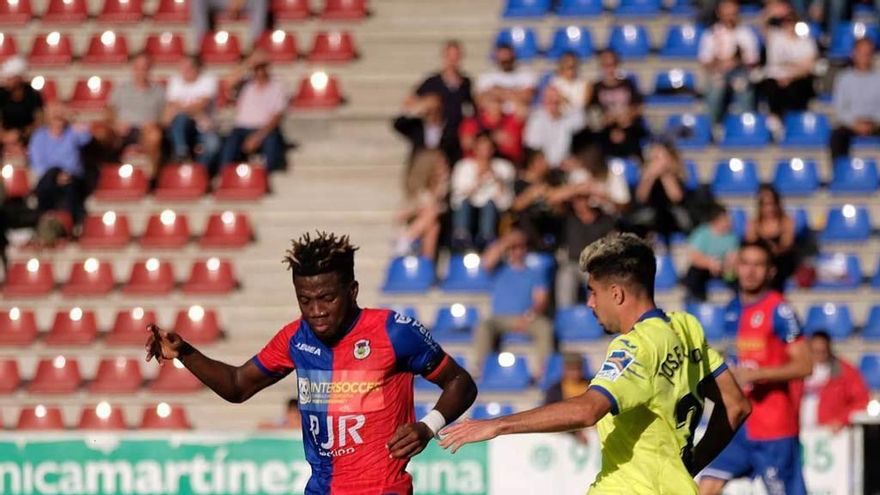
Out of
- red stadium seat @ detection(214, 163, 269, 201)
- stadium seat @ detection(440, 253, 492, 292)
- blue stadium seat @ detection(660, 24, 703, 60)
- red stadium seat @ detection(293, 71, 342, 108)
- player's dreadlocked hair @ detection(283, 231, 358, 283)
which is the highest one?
blue stadium seat @ detection(660, 24, 703, 60)

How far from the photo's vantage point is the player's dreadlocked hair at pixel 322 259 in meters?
7.05

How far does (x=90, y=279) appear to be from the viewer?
56.9 ft

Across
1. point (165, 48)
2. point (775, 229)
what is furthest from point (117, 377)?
point (775, 229)

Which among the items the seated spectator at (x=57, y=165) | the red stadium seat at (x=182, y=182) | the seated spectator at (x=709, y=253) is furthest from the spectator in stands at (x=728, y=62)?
the seated spectator at (x=57, y=165)

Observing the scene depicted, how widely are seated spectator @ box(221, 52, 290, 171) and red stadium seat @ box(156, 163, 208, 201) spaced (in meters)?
0.31

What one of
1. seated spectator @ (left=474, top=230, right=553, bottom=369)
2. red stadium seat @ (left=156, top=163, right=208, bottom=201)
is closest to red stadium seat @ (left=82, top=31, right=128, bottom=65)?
red stadium seat @ (left=156, top=163, right=208, bottom=201)

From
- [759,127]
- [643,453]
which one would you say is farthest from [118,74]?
[643,453]

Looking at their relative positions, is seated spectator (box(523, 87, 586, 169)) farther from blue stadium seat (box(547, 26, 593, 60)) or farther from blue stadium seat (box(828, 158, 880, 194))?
blue stadium seat (box(828, 158, 880, 194))

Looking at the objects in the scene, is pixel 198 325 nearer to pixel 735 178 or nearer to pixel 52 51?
pixel 52 51

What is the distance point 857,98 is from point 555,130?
3008 mm

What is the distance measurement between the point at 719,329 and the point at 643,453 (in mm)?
8704

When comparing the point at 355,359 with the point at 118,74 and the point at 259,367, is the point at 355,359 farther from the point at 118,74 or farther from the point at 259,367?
the point at 118,74

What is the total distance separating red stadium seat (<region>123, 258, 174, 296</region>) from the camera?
17078mm

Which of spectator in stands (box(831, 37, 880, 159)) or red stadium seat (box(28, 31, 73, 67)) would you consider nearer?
spectator in stands (box(831, 37, 880, 159))
